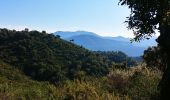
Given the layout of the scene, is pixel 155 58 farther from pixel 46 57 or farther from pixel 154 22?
pixel 46 57

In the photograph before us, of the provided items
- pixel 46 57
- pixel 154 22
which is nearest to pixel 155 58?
pixel 154 22

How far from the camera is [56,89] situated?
1476cm

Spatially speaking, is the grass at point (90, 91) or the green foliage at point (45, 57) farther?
the green foliage at point (45, 57)

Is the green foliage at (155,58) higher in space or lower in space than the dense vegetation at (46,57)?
higher

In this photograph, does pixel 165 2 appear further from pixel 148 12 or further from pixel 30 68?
pixel 30 68

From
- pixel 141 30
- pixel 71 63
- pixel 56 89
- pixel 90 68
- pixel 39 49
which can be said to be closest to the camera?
pixel 141 30

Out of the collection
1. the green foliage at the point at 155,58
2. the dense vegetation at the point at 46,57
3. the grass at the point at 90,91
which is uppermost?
the green foliage at the point at 155,58

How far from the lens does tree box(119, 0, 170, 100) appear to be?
39.5 ft

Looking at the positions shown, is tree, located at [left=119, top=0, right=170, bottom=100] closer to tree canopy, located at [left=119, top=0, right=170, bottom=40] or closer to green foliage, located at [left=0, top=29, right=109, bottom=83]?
tree canopy, located at [left=119, top=0, right=170, bottom=40]

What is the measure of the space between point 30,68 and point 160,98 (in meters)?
83.6

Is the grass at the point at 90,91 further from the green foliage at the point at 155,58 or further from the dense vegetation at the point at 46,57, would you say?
the dense vegetation at the point at 46,57

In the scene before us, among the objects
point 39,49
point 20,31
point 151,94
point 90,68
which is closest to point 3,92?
point 151,94

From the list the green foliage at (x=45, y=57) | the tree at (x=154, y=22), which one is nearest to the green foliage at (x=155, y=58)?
the tree at (x=154, y=22)

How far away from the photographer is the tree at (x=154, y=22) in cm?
1204
